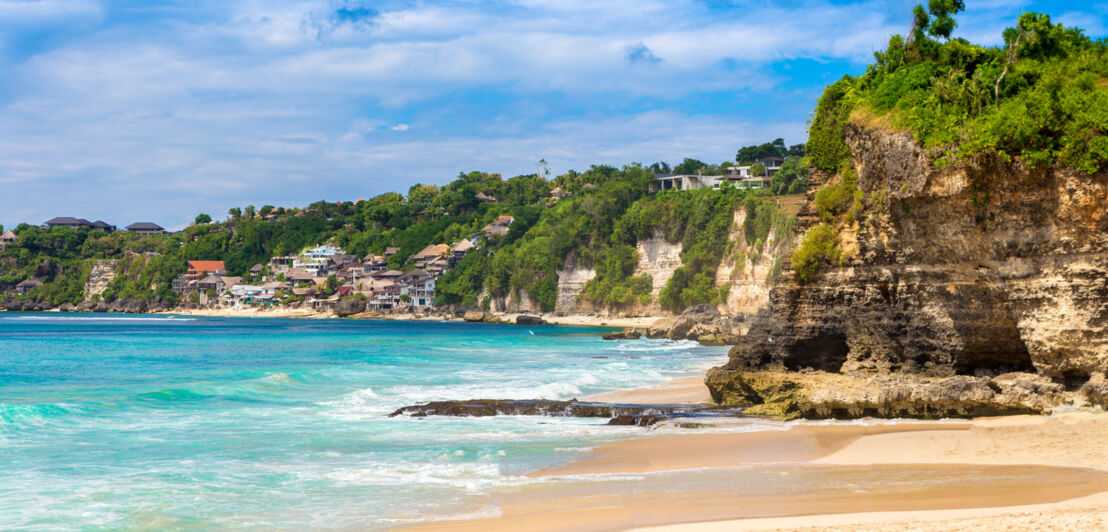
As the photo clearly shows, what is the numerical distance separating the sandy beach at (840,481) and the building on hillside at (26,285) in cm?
14194

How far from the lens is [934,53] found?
16.6m

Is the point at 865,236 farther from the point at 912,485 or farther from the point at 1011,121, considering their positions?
the point at 912,485

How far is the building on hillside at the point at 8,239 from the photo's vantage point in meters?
137

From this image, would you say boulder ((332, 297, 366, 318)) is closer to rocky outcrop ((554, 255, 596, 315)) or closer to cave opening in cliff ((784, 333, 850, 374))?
rocky outcrop ((554, 255, 596, 315))

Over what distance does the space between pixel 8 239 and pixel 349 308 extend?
3001 inches

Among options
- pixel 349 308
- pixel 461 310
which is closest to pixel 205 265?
pixel 349 308

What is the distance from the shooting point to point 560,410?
16.6m

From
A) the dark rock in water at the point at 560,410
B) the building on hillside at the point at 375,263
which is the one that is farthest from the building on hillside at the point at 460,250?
the dark rock in water at the point at 560,410

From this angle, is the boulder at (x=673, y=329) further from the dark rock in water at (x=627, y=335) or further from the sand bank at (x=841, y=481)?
the sand bank at (x=841, y=481)

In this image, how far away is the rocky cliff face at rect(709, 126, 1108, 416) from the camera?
1241 cm

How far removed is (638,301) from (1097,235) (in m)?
65.8

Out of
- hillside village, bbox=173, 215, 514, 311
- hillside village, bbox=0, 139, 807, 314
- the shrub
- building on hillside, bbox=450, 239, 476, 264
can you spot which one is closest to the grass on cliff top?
the shrub

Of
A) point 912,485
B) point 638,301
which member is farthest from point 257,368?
point 638,301

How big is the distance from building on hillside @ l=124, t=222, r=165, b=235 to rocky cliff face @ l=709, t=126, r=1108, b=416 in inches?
6867
